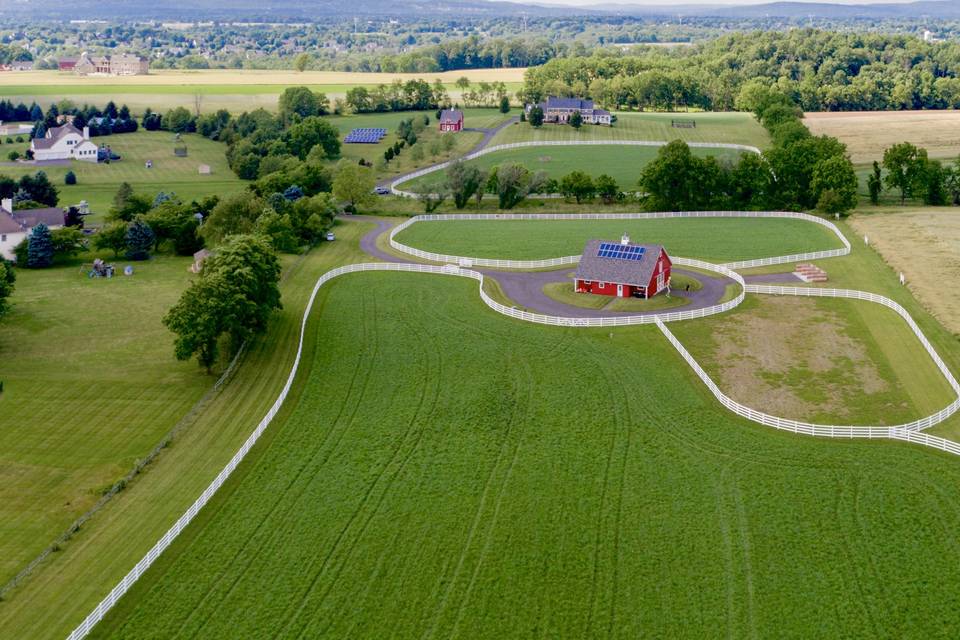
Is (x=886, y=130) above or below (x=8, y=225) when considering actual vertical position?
above

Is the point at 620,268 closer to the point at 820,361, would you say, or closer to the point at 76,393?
the point at 820,361

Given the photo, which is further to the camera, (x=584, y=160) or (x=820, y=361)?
(x=584, y=160)

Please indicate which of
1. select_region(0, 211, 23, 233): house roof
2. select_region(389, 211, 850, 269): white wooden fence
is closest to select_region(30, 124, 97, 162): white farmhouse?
select_region(0, 211, 23, 233): house roof

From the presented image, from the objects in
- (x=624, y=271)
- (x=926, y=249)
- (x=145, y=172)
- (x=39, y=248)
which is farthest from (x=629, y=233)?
(x=145, y=172)

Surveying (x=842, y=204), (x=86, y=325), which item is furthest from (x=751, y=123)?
(x=86, y=325)

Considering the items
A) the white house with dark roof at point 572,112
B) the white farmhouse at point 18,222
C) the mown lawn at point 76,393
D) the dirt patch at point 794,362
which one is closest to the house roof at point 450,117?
the white house with dark roof at point 572,112

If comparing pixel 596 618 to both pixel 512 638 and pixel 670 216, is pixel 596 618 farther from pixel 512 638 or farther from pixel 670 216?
pixel 670 216

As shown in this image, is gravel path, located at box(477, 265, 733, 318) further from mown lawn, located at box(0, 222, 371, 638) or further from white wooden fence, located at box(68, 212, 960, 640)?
mown lawn, located at box(0, 222, 371, 638)
